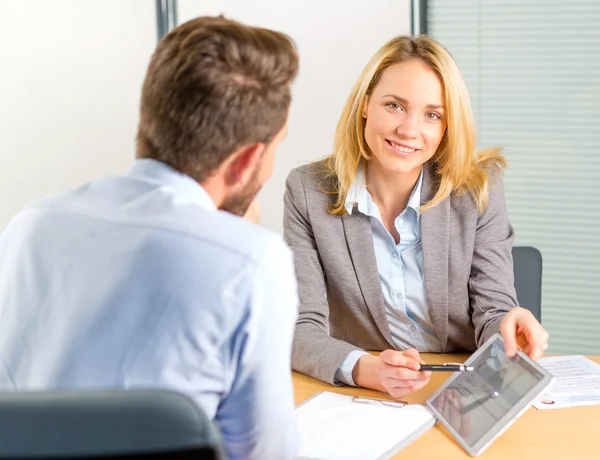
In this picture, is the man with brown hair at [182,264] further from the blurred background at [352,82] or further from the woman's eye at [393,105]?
the blurred background at [352,82]

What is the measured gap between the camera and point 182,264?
0.99 meters

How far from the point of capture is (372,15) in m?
3.26

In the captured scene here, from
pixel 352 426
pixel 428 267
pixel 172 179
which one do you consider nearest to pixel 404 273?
pixel 428 267

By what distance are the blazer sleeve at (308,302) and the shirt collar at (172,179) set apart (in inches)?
27.5

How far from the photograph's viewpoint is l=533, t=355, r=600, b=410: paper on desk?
1.59 meters

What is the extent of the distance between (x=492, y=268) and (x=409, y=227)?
233 millimetres

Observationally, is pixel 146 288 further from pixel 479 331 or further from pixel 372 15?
pixel 372 15

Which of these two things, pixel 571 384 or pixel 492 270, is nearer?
pixel 571 384

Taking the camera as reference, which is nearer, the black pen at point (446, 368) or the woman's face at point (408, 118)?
the black pen at point (446, 368)

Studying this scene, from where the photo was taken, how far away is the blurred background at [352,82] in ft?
10.5

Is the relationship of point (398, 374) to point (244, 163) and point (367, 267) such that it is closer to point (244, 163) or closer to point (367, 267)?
point (367, 267)

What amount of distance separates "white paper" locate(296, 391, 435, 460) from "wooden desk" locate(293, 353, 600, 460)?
1.3 inches

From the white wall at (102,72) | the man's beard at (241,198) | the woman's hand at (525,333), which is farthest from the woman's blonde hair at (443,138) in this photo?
the white wall at (102,72)

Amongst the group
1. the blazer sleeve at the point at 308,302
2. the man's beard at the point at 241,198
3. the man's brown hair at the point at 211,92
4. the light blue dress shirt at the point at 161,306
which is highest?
the man's brown hair at the point at 211,92
